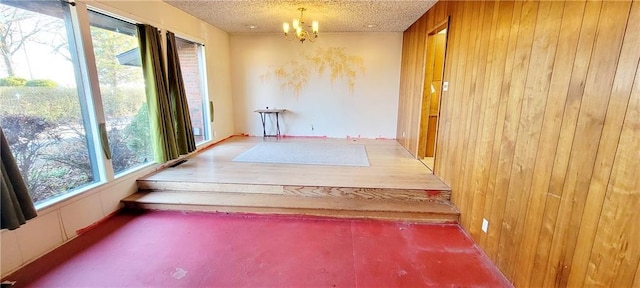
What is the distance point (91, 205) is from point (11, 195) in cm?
89

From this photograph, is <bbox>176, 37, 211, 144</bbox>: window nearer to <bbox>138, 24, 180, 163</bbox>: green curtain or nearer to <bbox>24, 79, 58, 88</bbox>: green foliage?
<bbox>138, 24, 180, 163</bbox>: green curtain

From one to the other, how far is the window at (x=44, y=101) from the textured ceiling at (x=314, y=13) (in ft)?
5.62

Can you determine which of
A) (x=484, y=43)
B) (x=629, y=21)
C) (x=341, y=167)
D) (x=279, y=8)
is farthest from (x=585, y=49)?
(x=279, y=8)

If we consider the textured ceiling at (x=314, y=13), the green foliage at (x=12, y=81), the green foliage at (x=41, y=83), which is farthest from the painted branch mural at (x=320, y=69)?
the green foliage at (x=12, y=81)

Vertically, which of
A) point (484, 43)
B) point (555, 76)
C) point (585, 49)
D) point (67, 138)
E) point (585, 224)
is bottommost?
point (585, 224)

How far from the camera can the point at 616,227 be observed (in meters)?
1.21

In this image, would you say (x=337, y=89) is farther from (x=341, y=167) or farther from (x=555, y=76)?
(x=555, y=76)

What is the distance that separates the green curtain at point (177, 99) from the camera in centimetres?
364

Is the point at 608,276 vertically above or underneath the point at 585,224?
underneath

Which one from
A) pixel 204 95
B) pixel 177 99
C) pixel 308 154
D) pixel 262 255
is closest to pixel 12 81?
pixel 177 99

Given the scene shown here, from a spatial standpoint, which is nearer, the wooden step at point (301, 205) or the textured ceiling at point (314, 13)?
the wooden step at point (301, 205)

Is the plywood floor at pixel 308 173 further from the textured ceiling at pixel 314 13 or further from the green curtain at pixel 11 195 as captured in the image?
the textured ceiling at pixel 314 13

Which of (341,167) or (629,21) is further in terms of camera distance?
(341,167)

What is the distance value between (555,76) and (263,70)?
5.33 meters
